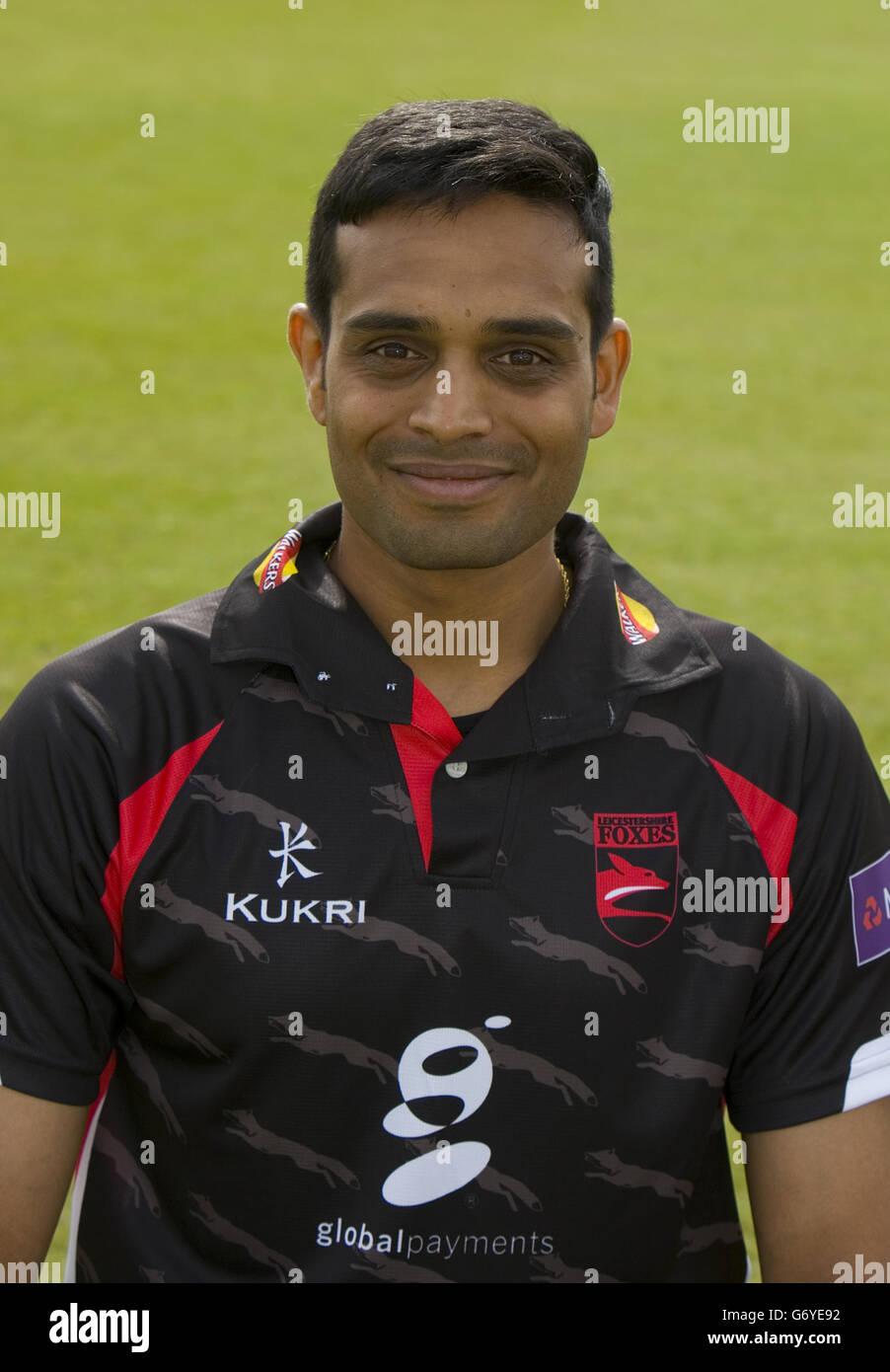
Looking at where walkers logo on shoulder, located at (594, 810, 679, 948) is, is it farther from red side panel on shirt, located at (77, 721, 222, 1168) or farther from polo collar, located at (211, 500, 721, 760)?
red side panel on shirt, located at (77, 721, 222, 1168)

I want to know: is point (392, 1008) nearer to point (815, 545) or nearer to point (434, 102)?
point (434, 102)

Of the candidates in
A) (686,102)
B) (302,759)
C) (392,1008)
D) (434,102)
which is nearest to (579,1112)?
(392,1008)

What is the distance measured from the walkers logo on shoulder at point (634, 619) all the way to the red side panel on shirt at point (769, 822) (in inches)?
8.0

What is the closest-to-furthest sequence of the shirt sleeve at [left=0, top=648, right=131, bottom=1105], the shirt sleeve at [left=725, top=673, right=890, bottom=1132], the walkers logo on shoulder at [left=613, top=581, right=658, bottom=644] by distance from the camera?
the shirt sleeve at [left=0, top=648, right=131, bottom=1105]
the shirt sleeve at [left=725, top=673, right=890, bottom=1132]
the walkers logo on shoulder at [left=613, top=581, right=658, bottom=644]

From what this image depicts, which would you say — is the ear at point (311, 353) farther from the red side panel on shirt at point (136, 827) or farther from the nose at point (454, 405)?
the red side panel on shirt at point (136, 827)

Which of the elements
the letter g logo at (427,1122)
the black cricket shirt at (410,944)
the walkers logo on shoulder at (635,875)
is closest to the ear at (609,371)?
the black cricket shirt at (410,944)

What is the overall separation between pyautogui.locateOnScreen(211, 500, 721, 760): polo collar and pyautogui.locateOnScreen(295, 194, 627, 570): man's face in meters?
0.12

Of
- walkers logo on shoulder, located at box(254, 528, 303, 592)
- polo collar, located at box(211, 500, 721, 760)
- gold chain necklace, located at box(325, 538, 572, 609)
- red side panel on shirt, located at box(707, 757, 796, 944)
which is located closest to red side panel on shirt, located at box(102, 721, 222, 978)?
polo collar, located at box(211, 500, 721, 760)

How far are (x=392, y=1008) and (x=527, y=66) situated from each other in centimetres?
1367

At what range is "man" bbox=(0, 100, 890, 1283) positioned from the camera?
192cm

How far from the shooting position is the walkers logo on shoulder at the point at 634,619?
212 centimetres

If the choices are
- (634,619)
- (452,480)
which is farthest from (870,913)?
(452,480)

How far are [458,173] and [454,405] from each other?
258 mm

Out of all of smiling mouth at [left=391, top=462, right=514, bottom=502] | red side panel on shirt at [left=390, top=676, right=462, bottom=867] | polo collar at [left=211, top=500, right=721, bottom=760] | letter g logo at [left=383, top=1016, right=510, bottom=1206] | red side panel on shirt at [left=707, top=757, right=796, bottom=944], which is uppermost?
smiling mouth at [left=391, top=462, right=514, bottom=502]
